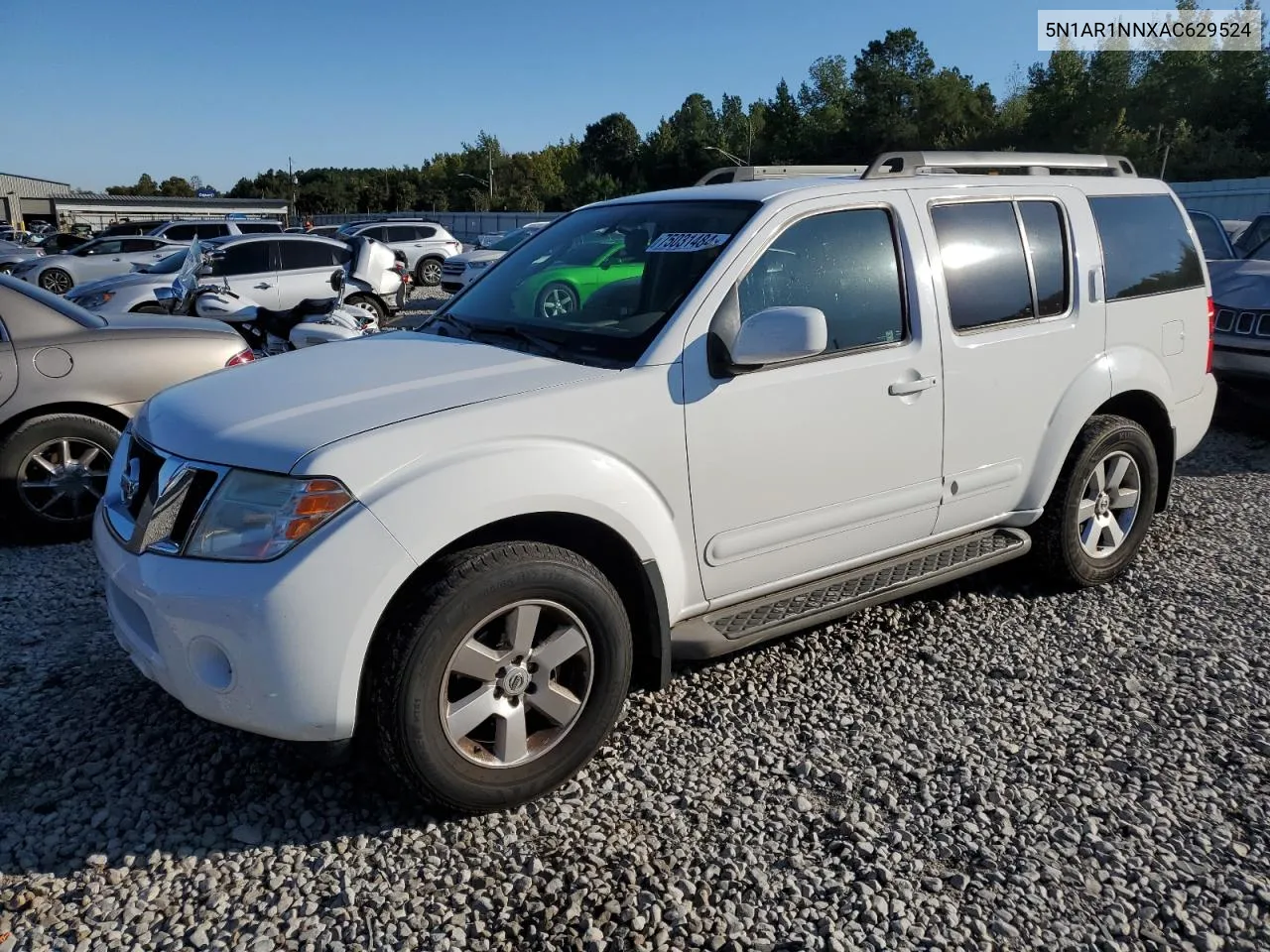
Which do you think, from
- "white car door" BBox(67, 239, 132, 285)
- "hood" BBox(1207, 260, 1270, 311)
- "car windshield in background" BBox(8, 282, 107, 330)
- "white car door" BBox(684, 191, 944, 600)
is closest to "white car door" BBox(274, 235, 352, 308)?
"car windshield in background" BBox(8, 282, 107, 330)

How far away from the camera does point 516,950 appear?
246 centimetres

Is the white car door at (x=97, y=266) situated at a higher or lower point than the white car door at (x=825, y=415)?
higher

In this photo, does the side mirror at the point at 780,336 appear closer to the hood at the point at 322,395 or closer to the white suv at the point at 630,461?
the white suv at the point at 630,461

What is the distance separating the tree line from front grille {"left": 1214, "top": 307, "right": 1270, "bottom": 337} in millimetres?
43397

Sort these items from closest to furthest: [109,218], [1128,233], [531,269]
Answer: [531,269] → [1128,233] → [109,218]

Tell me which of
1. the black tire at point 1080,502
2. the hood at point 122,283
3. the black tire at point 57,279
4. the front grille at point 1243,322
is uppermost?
the black tire at point 57,279

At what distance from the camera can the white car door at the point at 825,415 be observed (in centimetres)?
327

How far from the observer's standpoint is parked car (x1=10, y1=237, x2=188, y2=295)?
20969 mm

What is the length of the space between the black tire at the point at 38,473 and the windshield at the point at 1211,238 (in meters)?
9.67

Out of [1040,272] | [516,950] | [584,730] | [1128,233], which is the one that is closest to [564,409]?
[584,730]

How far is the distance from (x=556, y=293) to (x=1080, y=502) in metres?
2.62

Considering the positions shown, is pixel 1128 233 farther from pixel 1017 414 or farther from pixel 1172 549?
pixel 1172 549

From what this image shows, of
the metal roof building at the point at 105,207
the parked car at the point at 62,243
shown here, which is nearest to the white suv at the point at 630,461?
the parked car at the point at 62,243

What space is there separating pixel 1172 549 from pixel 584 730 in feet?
12.8
